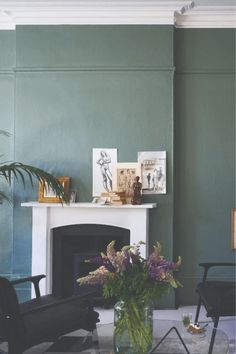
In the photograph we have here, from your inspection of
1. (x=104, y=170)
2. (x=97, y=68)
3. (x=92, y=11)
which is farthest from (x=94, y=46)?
(x=104, y=170)

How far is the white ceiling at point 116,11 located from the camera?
3.76 m

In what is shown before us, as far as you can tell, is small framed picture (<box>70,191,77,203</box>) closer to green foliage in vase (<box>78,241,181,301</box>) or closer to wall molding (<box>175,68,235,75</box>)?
wall molding (<box>175,68,235,75</box>)

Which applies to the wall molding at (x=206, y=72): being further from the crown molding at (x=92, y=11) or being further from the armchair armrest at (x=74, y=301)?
the armchair armrest at (x=74, y=301)

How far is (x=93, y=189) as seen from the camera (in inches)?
153

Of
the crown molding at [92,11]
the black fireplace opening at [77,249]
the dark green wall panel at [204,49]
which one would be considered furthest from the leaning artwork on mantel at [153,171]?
the crown molding at [92,11]

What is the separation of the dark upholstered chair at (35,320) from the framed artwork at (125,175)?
1.39 metres

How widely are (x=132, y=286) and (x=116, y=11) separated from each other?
2.90 meters

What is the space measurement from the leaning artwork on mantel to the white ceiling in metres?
1.36

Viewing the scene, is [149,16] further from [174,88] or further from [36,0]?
[36,0]

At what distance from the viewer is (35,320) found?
2.51 metres

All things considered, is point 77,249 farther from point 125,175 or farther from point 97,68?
point 97,68

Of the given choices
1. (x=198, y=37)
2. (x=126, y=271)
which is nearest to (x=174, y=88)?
(x=198, y=37)

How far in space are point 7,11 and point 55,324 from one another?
3077 mm

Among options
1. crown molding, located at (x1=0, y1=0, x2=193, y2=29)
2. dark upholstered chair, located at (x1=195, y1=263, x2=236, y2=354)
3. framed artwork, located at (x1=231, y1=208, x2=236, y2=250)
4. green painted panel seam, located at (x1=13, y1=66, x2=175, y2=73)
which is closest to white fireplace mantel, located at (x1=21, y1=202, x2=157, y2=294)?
dark upholstered chair, located at (x1=195, y1=263, x2=236, y2=354)
